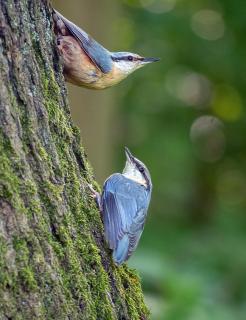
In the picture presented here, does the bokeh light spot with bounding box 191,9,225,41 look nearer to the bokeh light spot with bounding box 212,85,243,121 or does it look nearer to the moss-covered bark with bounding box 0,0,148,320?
the bokeh light spot with bounding box 212,85,243,121

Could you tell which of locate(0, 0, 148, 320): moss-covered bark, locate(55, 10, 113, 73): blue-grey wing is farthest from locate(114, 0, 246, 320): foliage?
locate(0, 0, 148, 320): moss-covered bark

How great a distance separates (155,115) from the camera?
11.3 metres

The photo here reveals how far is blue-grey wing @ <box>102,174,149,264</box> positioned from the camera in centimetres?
322

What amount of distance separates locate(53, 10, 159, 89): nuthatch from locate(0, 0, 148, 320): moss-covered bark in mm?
447

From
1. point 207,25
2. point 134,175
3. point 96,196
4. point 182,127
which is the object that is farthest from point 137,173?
point 182,127

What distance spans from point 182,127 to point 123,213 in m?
7.53

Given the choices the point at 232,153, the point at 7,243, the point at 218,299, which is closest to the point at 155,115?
the point at 232,153

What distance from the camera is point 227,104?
36.7ft

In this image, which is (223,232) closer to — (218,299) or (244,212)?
(244,212)

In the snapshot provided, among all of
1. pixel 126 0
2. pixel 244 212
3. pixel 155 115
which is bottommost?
pixel 244 212

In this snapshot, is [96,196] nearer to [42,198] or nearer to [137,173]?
[42,198]

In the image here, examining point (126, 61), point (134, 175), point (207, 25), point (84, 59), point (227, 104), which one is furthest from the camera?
point (227, 104)

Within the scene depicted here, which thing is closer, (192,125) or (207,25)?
(207,25)

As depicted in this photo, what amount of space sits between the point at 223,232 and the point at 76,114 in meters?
2.73
